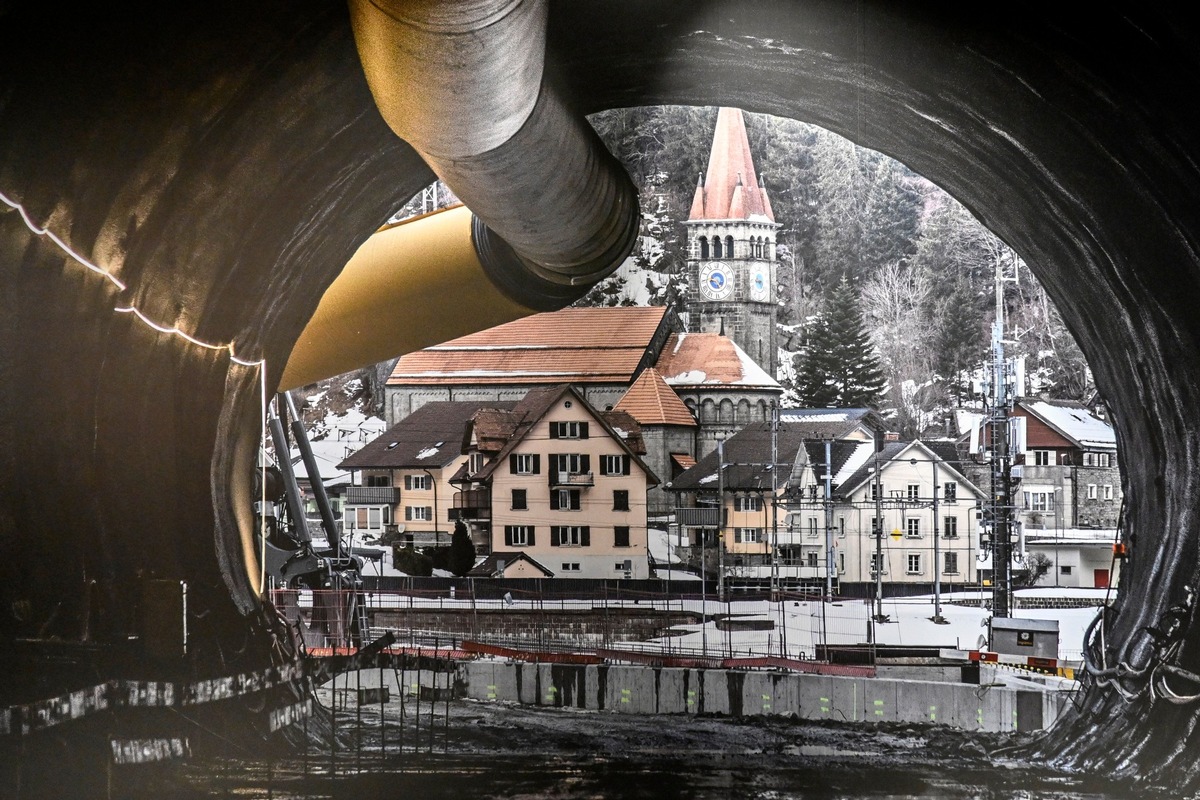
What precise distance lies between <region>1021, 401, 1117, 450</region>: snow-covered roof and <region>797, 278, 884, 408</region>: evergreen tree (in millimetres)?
552

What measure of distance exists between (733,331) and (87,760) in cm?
242

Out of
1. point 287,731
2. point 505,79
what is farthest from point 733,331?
point 287,731

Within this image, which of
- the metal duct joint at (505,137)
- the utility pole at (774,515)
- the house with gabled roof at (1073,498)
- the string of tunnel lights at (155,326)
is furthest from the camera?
the utility pole at (774,515)

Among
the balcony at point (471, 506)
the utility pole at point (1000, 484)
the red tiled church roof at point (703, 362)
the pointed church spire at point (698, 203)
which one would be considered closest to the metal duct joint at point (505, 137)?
the pointed church spire at point (698, 203)

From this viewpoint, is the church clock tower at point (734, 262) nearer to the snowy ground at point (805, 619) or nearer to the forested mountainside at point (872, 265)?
the forested mountainside at point (872, 265)

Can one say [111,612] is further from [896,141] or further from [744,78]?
[896,141]

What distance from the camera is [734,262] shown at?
4453 mm

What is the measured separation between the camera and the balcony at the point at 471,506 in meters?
4.53

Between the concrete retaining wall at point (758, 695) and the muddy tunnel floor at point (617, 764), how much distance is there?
0.04 m

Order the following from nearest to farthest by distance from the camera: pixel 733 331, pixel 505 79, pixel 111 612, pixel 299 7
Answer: pixel 505 79
pixel 299 7
pixel 111 612
pixel 733 331

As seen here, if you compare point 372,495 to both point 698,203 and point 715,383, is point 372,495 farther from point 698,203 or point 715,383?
point 698,203

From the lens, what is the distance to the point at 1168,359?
3.93 metres

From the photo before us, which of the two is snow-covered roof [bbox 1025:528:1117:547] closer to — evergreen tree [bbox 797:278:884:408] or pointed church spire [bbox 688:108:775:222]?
evergreen tree [bbox 797:278:884:408]

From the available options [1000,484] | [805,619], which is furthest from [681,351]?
[1000,484]
